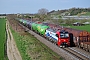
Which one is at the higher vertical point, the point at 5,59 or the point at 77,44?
the point at 77,44

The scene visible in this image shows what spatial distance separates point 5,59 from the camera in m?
31.8

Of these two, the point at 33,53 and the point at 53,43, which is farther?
the point at 53,43

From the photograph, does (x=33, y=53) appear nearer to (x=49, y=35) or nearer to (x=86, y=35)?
(x=86, y=35)

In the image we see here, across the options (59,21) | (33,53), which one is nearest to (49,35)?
(33,53)

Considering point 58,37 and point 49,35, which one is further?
point 49,35

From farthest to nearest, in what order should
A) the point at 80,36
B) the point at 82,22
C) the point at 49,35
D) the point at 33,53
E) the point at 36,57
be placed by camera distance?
the point at 82,22 → the point at 49,35 → the point at 80,36 → the point at 33,53 → the point at 36,57

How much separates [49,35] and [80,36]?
816 cm

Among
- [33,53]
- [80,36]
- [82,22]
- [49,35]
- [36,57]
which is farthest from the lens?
[82,22]

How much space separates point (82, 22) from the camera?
336 feet

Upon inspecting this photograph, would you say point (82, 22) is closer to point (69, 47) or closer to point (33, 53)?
point (69, 47)

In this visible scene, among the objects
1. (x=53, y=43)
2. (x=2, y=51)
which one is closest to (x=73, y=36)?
(x=53, y=43)

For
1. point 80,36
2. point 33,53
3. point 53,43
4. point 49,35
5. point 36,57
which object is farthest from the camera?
point 49,35

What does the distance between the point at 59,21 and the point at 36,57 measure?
278 ft

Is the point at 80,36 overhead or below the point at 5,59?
overhead
